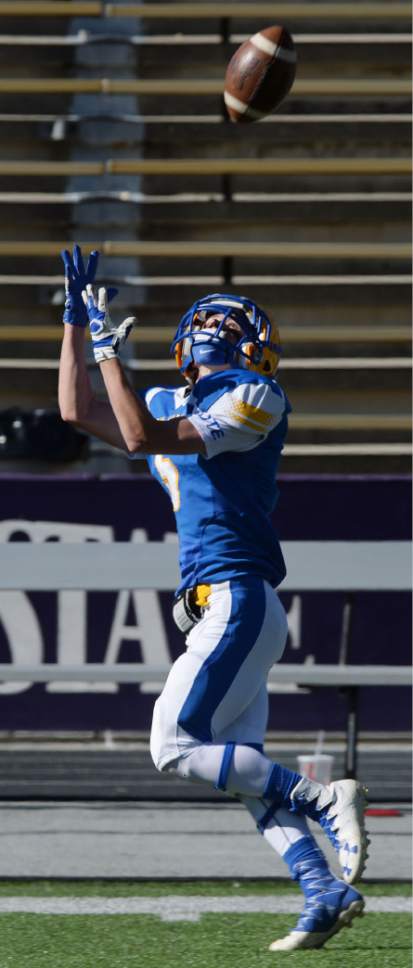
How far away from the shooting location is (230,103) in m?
4.90

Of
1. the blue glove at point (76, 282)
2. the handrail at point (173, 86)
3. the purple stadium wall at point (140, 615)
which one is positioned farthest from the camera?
the handrail at point (173, 86)

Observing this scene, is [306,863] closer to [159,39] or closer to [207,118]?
[207,118]

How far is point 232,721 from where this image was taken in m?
3.63

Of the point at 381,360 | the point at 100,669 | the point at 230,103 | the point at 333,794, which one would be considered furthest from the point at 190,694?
the point at 381,360

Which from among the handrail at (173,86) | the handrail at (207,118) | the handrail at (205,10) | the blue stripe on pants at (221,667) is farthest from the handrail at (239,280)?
the blue stripe on pants at (221,667)

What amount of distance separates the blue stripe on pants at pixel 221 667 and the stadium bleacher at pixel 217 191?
5.77 meters

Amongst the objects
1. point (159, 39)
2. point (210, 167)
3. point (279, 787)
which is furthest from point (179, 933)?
point (159, 39)

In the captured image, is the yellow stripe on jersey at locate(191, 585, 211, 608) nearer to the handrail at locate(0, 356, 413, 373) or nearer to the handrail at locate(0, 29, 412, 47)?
the handrail at locate(0, 356, 413, 373)

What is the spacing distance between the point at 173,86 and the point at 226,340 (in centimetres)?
633

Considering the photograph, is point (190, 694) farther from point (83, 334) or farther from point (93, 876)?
point (93, 876)

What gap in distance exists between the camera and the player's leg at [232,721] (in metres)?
3.52

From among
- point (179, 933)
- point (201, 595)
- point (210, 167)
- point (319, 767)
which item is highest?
point (210, 167)

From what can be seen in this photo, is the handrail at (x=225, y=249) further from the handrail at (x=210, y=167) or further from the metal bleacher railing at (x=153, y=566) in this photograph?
the metal bleacher railing at (x=153, y=566)

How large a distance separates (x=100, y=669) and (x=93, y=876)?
1364 millimetres
